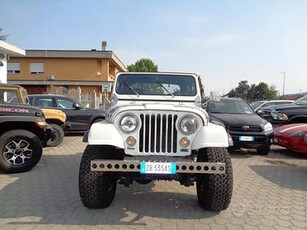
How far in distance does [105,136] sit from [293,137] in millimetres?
6528

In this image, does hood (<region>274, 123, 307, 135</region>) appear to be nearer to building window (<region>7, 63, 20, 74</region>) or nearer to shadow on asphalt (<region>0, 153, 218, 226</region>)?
shadow on asphalt (<region>0, 153, 218, 226</region>)

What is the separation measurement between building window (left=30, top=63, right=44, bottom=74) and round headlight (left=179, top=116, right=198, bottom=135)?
3234cm

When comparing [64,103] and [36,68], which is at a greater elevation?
[36,68]

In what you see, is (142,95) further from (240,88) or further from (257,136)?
(240,88)

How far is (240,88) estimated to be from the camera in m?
67.6

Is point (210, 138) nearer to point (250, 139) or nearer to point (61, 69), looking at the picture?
point (250, 139)

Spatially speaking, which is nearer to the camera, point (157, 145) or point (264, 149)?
point (157, 145)

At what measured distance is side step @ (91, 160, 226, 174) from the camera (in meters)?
4.14

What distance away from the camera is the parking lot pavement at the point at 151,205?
14.4 feet

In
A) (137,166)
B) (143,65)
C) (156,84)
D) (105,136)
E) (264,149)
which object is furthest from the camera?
(143,65)

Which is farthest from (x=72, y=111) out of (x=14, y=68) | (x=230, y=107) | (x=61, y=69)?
(x=14, y=68)

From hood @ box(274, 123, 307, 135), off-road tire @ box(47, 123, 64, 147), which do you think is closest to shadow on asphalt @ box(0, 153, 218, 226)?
off-road tire @ box(47, 123, 64, 147)

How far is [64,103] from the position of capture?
1303 cm

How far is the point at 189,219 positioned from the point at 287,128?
6.47 metres
